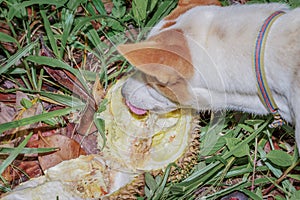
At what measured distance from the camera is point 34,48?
9.80 ft

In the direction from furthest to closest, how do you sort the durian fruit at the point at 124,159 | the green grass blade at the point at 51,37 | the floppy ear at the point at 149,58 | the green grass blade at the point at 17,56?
the green grass blade at the point at 51,37, the green grass blade at the point at 17,56, the durian fruit at the point at 124,159, the floppy ear at the point at 149,58

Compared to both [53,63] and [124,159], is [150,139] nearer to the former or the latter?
[124,159]

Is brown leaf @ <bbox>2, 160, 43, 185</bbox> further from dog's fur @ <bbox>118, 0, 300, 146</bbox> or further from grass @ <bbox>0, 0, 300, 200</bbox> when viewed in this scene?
dog's fur @ <bbox>118, 0, 300, 146</bbox>

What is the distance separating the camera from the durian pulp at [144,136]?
2637 mm

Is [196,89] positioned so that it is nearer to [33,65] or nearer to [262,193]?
[262,193]

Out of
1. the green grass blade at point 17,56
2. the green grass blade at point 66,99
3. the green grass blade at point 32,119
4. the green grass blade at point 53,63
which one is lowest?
the green grass blade at point 66,99

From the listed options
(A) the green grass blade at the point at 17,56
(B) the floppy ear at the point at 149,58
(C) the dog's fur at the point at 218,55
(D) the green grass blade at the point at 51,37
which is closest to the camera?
(B) the floppy ear at the point at 149,58

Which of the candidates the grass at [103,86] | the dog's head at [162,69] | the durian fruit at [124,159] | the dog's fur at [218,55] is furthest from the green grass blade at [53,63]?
the dog's fur at [218,55]

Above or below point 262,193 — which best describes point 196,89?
above

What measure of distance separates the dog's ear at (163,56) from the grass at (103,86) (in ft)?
1.99

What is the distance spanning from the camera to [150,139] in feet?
8.88

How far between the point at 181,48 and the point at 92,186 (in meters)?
0.86

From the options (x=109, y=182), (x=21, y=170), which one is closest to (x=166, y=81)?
(x=109, y=182)

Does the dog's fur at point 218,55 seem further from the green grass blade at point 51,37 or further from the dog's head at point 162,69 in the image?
the green grass blade at point 51,37
